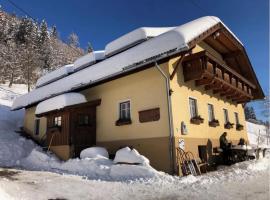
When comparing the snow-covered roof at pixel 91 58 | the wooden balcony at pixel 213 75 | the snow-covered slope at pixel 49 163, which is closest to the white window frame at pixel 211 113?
the wooden balcony at pixel 213 75

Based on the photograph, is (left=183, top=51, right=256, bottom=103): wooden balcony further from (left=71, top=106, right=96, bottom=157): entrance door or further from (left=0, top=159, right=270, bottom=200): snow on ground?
(left=71, top=106, right=96, bottom=157): entrance door

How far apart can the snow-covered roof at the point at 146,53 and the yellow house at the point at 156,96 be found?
1.7 inches

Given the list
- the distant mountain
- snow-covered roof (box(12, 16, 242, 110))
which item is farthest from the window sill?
the distant mountain

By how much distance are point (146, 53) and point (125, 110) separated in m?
3.24

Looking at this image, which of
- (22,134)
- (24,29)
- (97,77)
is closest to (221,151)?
(97,77)

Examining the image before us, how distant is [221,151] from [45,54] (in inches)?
1982

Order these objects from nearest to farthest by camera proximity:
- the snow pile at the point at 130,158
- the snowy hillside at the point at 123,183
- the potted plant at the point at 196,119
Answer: the snowy hillside at the point at 123,183, the snow pile at the point at 130,158, the potted plant at the point at 196,119

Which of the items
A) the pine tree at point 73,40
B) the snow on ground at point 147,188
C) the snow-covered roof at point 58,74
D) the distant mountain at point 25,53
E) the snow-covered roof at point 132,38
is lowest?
the snow on ground at point 147,188

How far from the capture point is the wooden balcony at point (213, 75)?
11.1 metres

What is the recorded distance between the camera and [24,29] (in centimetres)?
5700

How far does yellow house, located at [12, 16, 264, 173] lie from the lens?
35.1 ft

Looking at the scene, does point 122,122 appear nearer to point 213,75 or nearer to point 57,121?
point 57,121

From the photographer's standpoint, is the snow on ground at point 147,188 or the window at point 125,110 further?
the window at point 125,110

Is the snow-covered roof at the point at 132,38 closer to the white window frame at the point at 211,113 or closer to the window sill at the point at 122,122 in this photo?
the window sill at the point at 122,122
